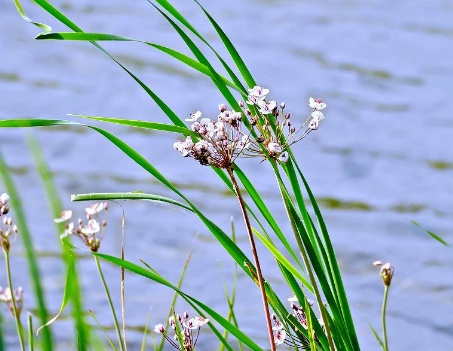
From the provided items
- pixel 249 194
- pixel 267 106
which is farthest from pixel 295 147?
pixel 267 106

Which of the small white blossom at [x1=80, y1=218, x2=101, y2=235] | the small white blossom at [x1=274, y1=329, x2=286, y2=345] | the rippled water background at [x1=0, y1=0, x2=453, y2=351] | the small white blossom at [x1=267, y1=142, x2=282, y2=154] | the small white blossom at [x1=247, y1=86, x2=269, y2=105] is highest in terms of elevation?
the rippled water background at [x1=0, y1=0, x2=453, y2=351]

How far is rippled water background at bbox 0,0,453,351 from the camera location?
136 inches

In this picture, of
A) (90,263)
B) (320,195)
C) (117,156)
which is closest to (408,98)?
(320,195)

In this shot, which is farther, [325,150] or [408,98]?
[408,98]

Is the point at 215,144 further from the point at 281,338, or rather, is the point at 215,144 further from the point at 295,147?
the point at 295,147

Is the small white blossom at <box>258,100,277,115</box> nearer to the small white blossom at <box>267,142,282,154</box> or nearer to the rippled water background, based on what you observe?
the small white blossom at <box>267,142,282,154</box>

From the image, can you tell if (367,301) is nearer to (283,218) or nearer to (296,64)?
(283,218)

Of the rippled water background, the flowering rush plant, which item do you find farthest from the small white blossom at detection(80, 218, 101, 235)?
the rippled water background

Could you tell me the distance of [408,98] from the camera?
5.03 meters

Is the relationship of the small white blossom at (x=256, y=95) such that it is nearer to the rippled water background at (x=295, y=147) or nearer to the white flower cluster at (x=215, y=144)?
the white flower cluster at (x=215, y=144)

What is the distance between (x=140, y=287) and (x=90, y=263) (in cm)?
31

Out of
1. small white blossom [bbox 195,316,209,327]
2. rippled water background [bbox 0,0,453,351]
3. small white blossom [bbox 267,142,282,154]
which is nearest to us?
small white blossom [bbox 267,142,282,154]

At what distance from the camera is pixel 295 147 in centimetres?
460

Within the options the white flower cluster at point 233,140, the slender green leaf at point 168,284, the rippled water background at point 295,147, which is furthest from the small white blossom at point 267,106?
the rippled water background at point 295,147
